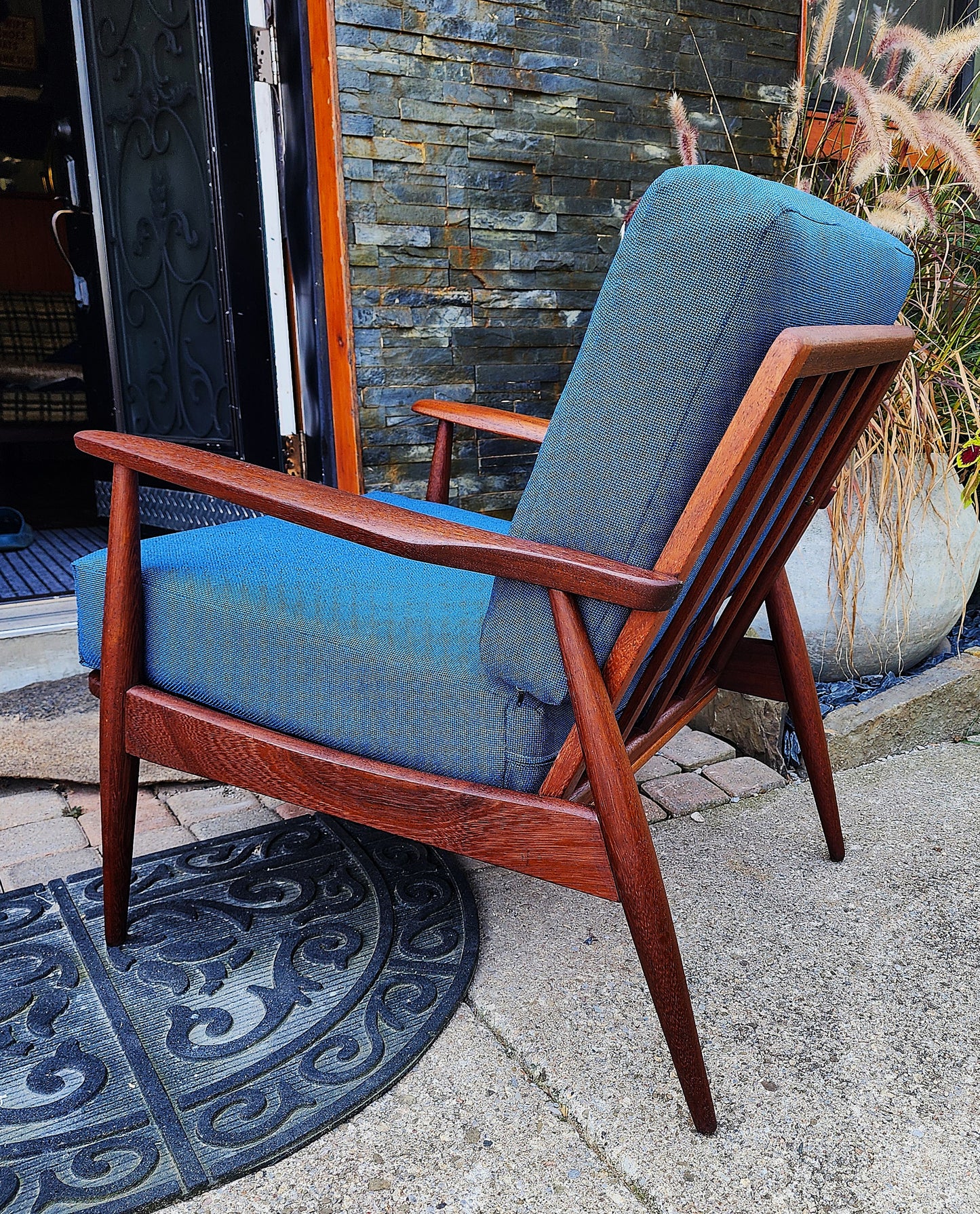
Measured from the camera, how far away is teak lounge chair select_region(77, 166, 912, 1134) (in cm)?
88

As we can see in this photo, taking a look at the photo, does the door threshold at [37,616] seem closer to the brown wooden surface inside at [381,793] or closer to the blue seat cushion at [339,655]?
the blue seat cushion at [339,655]

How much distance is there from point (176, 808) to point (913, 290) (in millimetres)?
2054

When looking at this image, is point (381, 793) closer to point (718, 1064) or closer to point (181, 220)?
point (718, 1064)

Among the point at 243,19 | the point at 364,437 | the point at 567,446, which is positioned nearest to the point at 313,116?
the point at 243,19

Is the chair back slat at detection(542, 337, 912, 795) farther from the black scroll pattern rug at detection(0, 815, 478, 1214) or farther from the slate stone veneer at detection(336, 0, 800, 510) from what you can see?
the slate stone veneer at detection(336, 0, 800, 510)

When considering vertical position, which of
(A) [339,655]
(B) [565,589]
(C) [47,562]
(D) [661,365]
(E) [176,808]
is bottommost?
(E) [176,808]

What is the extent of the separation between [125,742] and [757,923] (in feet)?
3.26

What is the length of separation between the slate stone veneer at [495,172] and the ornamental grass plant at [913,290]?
28.1 inches

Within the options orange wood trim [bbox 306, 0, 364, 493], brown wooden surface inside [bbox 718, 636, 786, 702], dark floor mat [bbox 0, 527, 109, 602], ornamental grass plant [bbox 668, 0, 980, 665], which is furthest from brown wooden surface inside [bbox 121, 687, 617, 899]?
orange wood trim [bbox 306, 0, 364, 493]

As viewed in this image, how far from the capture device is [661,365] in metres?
0.89

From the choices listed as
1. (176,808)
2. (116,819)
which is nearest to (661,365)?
(116,819)

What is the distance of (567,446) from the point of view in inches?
37.1

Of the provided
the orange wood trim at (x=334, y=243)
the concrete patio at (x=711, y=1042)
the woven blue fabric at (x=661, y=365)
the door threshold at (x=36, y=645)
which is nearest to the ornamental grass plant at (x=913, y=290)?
the concrete patio at (x=711, y=1042)

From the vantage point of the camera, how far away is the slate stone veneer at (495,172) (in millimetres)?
2559
